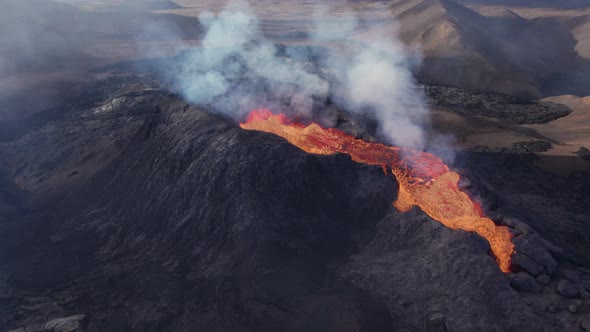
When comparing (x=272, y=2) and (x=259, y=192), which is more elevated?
(x=259, y=192)

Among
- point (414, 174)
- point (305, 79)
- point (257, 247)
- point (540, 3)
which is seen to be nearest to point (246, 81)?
point (305, 79)

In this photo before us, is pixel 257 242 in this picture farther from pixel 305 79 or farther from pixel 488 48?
pixel 488 48

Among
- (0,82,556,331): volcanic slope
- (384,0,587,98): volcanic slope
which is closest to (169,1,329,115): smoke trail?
(0,82,556,331): volcanic slope

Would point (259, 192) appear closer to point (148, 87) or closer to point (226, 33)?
point (148, 87)

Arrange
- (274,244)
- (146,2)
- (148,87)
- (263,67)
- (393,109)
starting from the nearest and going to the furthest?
(274,244) → (393,109) → (263,67) → (148,87) → (146,2)

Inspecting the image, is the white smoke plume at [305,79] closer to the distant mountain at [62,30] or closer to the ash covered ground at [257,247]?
the ash covered ground at [257,247]

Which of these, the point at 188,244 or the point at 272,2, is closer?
the point at 188,244

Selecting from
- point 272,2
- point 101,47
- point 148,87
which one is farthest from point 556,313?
point 272,2

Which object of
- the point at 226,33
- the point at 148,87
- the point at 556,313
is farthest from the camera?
the point at 226,33
